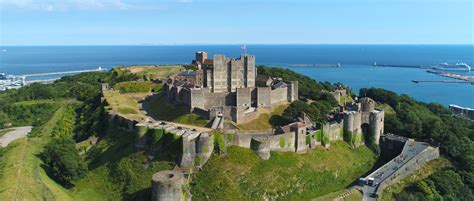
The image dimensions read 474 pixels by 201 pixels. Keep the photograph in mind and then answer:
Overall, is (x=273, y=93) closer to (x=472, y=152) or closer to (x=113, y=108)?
(x=113, y=108)

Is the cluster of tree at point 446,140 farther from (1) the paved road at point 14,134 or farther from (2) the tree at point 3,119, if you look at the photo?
(2) the tree at point 3,119

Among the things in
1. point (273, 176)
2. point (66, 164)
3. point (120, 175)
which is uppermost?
point (66, 164)

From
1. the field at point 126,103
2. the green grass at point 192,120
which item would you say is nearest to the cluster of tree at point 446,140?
the green grass at point 192,120

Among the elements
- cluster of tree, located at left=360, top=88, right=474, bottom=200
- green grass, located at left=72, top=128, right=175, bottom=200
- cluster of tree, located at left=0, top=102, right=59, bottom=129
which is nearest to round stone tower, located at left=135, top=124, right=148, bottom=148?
green grass, located at left=72, top=128, right=175, bottom=200

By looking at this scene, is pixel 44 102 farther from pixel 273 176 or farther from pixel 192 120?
pixel 273 176

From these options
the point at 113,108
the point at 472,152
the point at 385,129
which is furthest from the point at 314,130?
the point at 113,108

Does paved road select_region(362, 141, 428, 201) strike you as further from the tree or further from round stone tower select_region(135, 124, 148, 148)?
the tree

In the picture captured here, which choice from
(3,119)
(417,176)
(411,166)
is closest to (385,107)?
(411,166)
